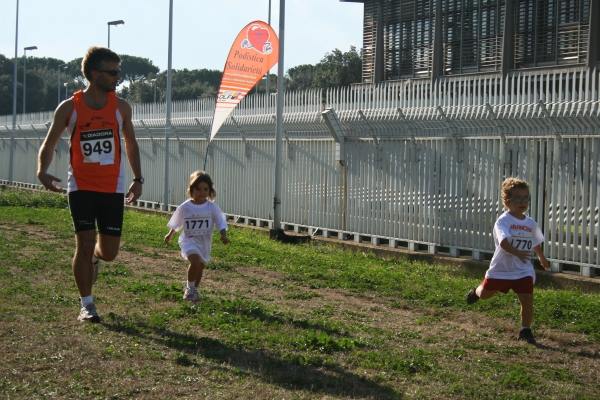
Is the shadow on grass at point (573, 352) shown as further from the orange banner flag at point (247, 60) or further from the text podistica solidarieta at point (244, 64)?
the text podistica solidarieta at point (244, 64)

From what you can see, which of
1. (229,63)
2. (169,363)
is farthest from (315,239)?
(169,363)

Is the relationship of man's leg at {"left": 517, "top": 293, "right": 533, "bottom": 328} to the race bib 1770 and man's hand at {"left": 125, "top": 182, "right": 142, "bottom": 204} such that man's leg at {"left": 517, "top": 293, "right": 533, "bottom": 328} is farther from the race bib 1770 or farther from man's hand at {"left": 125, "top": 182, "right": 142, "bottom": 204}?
man's hand at {"left": 125, "top": 182, "right": 142, "bottom": 204}

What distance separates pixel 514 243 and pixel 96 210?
3.45m

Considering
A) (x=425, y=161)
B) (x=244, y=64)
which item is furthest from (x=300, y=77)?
(x=425, y=161)

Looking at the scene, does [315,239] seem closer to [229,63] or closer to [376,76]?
[229,63]

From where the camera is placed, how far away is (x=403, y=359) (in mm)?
5605

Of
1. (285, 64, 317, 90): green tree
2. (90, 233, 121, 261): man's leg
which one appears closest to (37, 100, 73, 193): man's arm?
(90, 233, 121, 261): man's leg

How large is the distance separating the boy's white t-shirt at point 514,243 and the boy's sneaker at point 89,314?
3.27m

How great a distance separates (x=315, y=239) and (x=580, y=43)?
457 inches

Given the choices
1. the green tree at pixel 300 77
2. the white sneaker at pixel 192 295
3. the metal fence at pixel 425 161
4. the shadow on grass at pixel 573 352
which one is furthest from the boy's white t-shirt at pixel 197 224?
the green tree at pixel 300 77

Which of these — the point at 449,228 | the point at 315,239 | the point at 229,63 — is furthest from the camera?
the point at 229,63

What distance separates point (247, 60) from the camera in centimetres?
1648

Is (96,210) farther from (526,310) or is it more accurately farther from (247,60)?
(247,60)

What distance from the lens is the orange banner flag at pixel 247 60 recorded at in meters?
16.2
